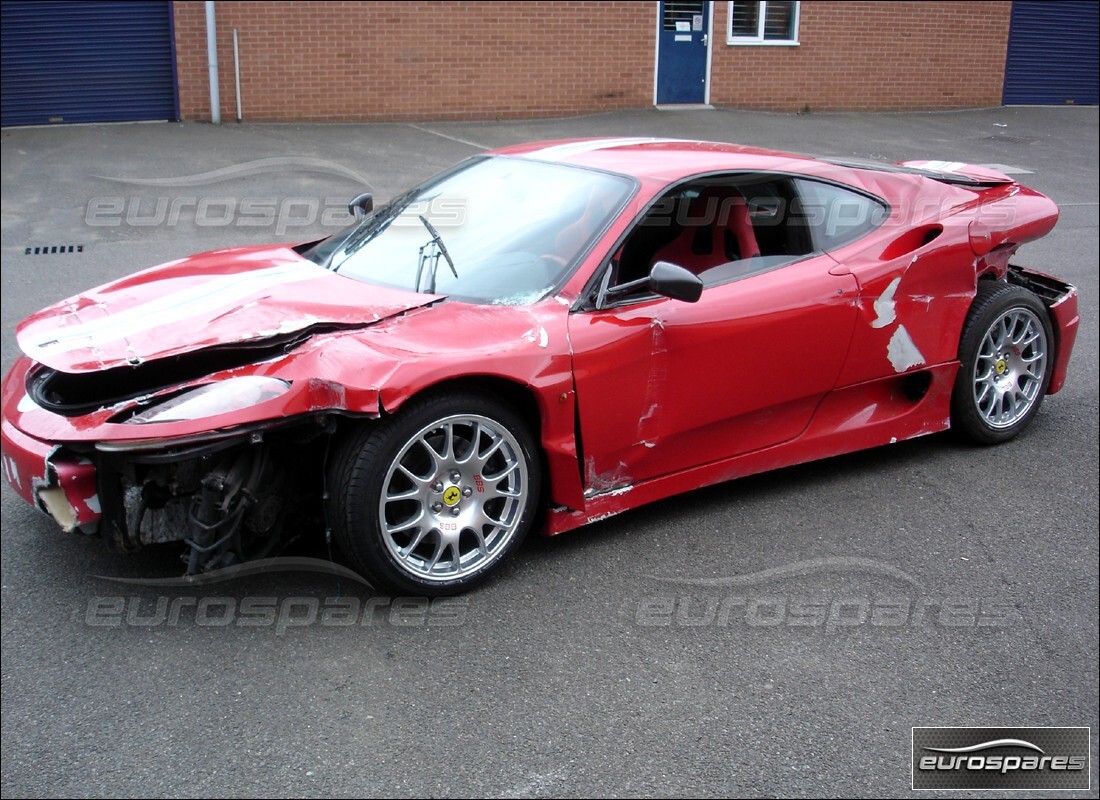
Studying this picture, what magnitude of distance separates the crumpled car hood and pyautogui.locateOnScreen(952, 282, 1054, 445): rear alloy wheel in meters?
2.55

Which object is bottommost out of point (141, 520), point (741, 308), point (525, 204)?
point (141, 520)

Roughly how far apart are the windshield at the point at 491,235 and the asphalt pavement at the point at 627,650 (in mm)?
1031

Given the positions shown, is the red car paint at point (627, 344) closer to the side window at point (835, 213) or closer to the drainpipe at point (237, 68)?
the side window at point (835, 213)

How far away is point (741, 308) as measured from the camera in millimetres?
4301

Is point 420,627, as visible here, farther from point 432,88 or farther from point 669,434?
point 432,88

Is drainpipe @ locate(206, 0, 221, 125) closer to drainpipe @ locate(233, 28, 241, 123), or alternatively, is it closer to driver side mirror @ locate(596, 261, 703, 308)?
drainpipe @ locate(233, 28, 241, 123)

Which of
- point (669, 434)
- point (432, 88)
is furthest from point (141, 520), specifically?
point (432, 88)

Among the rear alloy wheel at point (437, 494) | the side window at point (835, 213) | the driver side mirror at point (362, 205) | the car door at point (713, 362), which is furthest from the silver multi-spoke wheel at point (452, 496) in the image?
the driver side mirror at point (362, 205)

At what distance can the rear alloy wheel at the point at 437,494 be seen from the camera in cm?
355

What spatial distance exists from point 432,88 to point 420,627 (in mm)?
13203

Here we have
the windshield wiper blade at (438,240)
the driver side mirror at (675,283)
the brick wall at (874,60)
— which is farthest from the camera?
the brick wall at (874,60)

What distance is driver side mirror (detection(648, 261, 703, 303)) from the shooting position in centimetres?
387

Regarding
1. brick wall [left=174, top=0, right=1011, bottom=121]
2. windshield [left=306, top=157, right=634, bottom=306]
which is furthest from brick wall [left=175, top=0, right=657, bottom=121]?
windshield [left=306, top=157, right=634, bottom=306]

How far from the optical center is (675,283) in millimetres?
3871
